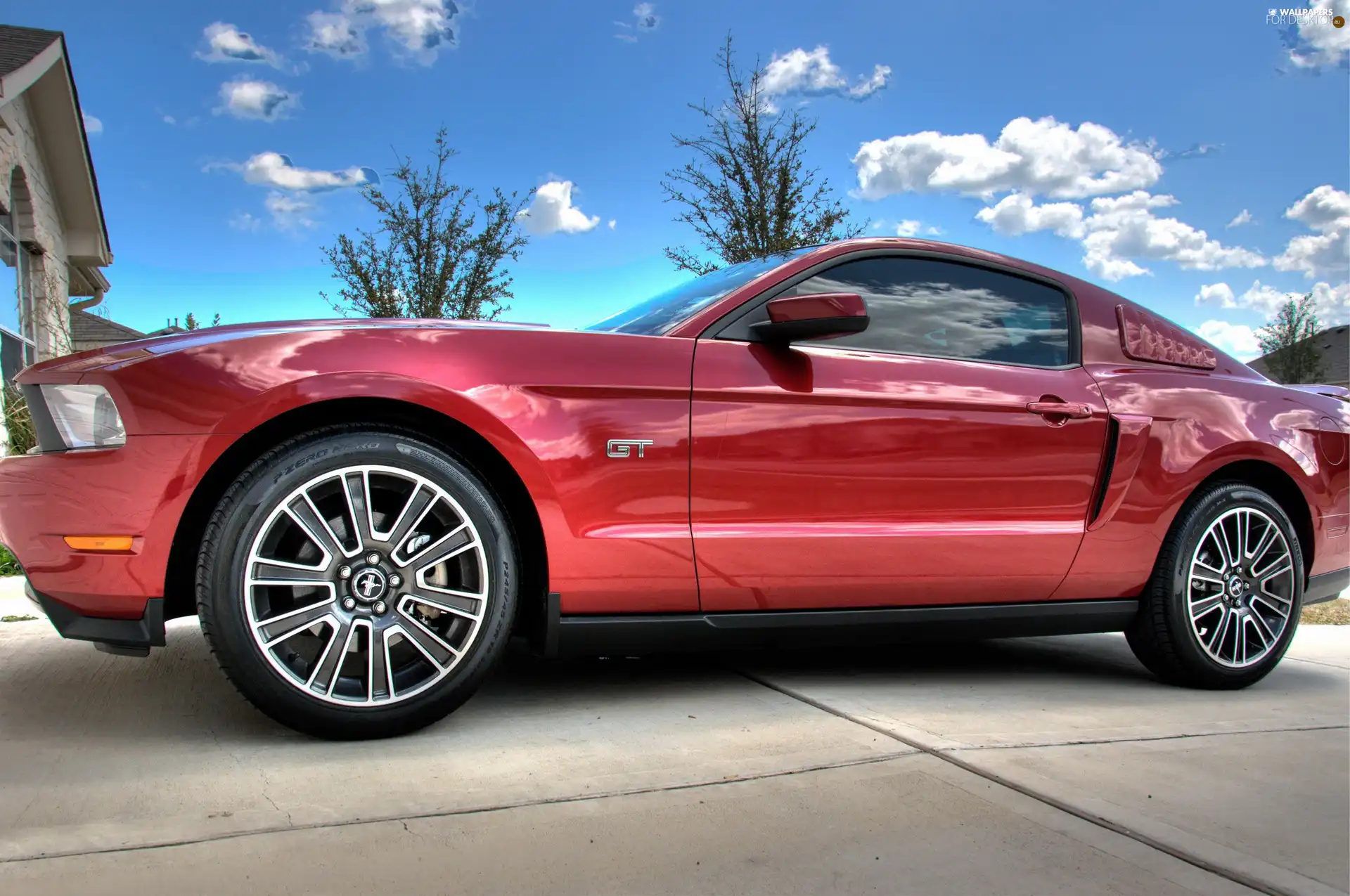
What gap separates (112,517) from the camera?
7.55 feet

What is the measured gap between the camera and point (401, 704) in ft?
7.87

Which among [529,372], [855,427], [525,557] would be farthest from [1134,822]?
[529,372]

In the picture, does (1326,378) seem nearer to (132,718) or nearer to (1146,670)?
(1146,670)

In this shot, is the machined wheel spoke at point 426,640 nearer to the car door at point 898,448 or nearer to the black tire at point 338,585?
the black tire at point 338,585

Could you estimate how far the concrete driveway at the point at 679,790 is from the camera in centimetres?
173

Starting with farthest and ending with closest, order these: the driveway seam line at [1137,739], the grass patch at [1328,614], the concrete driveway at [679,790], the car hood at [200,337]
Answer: the grass patch at [1328,614] → the driveway seam line at [1137,739] → the car hood at [200,337] → the concrete driveway at [679,790]

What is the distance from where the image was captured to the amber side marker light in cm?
230

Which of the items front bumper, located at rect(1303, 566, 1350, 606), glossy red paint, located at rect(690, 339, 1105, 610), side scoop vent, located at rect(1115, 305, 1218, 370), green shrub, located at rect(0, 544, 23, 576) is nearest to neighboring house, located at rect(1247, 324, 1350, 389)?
front bumper, located at rect(1303, 566, 1350, 606)

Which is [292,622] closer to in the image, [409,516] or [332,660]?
[332,660]

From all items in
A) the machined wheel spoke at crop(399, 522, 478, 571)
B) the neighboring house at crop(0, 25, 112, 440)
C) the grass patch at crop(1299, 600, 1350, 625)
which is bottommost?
the grass patch at crop(1299, 600, 1350, 625)

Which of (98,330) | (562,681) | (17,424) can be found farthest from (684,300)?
(98,330)

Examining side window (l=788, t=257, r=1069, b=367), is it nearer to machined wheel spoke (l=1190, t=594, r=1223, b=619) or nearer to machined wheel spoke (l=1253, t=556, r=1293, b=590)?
machined wheel spoke (l=1190, t=594, r=1223, b=619)

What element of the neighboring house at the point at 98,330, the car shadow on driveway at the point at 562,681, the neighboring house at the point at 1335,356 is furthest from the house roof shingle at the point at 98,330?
the neighboring house at the point at 1335,356

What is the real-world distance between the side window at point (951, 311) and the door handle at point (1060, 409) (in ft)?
0.62
